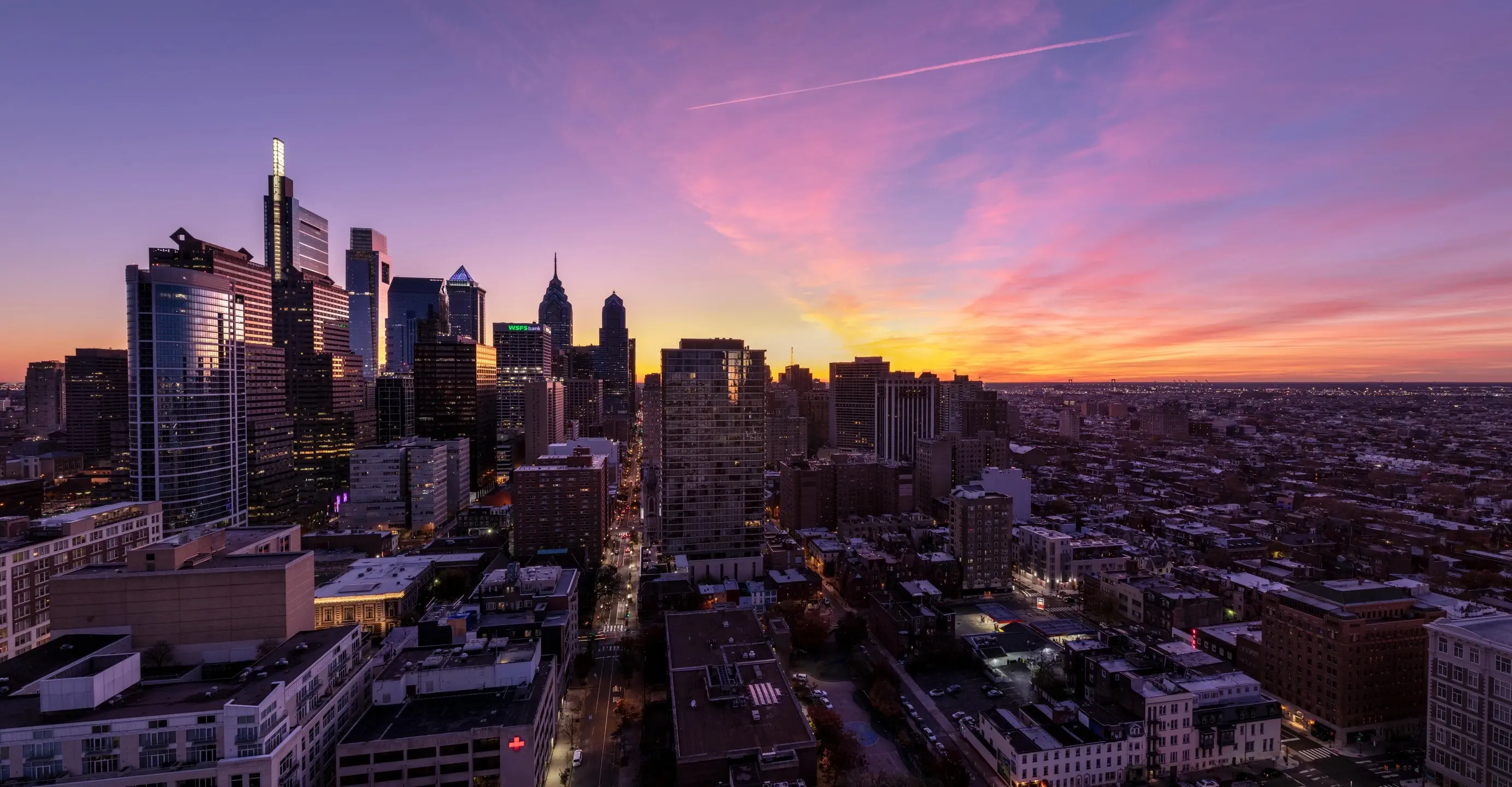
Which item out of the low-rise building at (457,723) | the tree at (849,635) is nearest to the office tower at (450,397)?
the tree at (849,635)

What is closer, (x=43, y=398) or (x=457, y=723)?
(x=457, y=723)

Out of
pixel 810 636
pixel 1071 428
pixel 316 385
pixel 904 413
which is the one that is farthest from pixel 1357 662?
pixel 1071 428

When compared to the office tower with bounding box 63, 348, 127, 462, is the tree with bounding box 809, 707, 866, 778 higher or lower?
lower

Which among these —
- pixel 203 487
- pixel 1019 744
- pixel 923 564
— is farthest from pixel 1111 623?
pixel 203 487

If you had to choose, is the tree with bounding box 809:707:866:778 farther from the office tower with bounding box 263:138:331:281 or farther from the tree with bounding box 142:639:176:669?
the office tower with bounding box 263:138:331:281

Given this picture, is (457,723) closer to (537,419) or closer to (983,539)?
(983,539)

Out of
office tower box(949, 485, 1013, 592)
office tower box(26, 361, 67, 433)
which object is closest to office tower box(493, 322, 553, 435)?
office tower box(26, 361, 67, 433)
